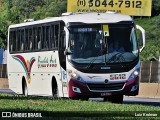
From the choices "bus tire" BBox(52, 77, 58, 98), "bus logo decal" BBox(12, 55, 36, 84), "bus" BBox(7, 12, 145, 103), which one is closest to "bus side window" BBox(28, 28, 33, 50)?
"bus logo decal" BBox(12, 55, 36, 84)

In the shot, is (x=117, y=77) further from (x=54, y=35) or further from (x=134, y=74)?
(x=54, y=35)

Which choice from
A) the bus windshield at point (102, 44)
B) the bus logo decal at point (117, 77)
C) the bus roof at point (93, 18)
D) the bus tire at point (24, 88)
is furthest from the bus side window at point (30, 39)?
the bus logo decal at point (117, 77)

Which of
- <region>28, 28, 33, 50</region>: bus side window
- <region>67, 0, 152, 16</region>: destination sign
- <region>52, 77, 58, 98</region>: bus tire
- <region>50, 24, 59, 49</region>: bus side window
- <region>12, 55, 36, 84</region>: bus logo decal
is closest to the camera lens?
<region>50, 24, 59, 49</region>: bus side window

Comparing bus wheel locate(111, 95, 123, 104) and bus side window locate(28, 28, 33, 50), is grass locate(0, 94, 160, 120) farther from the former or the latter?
bus side window locate(28, 28, 33, 50)

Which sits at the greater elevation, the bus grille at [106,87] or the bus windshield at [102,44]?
the bus windshield at [102,44]

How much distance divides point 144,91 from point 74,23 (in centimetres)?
1062

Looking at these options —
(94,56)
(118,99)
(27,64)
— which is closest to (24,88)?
(27,64)

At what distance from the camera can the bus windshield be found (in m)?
28.8

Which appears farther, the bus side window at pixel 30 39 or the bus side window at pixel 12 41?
the bus side window at pixel 12 41

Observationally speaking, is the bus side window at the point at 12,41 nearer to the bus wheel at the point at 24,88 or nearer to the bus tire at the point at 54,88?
the bus wheel at the point at 24,88

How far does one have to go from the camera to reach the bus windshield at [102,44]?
28797 millimetres

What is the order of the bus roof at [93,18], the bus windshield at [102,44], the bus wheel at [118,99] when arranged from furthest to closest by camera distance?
the bus wheel at [118,99] → the bus roof at [93,18] → the bus windshield at [102,44]

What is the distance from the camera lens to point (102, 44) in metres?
29.0

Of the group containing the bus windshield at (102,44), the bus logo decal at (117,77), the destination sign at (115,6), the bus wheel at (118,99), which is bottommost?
the bus wheel at (118,99)
